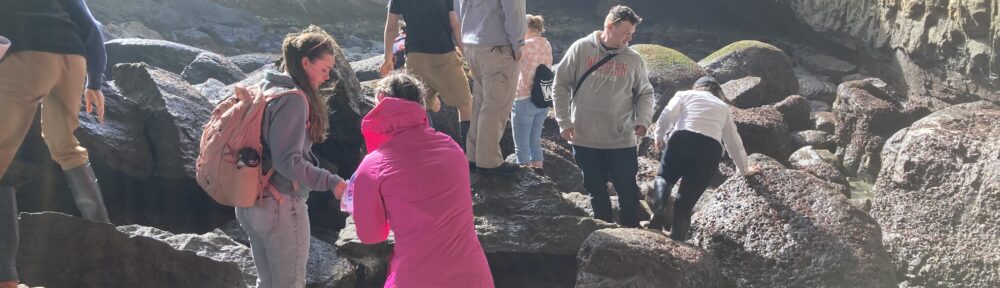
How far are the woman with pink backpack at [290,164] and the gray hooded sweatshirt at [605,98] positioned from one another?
2.26m

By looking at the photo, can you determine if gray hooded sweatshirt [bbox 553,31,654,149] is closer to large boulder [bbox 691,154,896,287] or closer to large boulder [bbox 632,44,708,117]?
large boulder [bbox 691,154,896,287]

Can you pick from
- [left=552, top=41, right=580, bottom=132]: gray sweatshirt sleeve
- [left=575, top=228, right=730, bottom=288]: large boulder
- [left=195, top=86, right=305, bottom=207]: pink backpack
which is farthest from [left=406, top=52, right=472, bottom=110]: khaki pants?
[left=195, top=86, right=305, bottom=207]: pink backpack

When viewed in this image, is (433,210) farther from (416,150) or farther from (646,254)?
(646,254)

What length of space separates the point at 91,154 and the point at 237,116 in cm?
298

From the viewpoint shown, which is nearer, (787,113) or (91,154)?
(91,154)

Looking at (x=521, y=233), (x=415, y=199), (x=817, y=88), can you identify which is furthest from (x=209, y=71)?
(x=817, y=88)

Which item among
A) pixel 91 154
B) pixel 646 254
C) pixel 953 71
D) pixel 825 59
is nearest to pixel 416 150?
pixel 646 254

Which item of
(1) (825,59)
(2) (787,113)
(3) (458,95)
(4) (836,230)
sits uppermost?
(3) (458,95)

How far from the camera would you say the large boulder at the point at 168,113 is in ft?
19.0

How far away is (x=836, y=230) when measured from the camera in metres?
4.99

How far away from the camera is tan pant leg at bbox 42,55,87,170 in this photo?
3975 millimetres

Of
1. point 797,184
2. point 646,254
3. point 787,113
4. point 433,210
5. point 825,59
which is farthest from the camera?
point 825,59

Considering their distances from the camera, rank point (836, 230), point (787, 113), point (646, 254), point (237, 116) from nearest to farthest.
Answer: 1. point (237, 116)
2. point (646, 254)
3. point (836, 230)
4. point (787, 113)

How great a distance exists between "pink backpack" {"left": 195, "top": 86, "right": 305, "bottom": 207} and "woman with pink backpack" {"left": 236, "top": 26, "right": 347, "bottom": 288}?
0.7 inches
